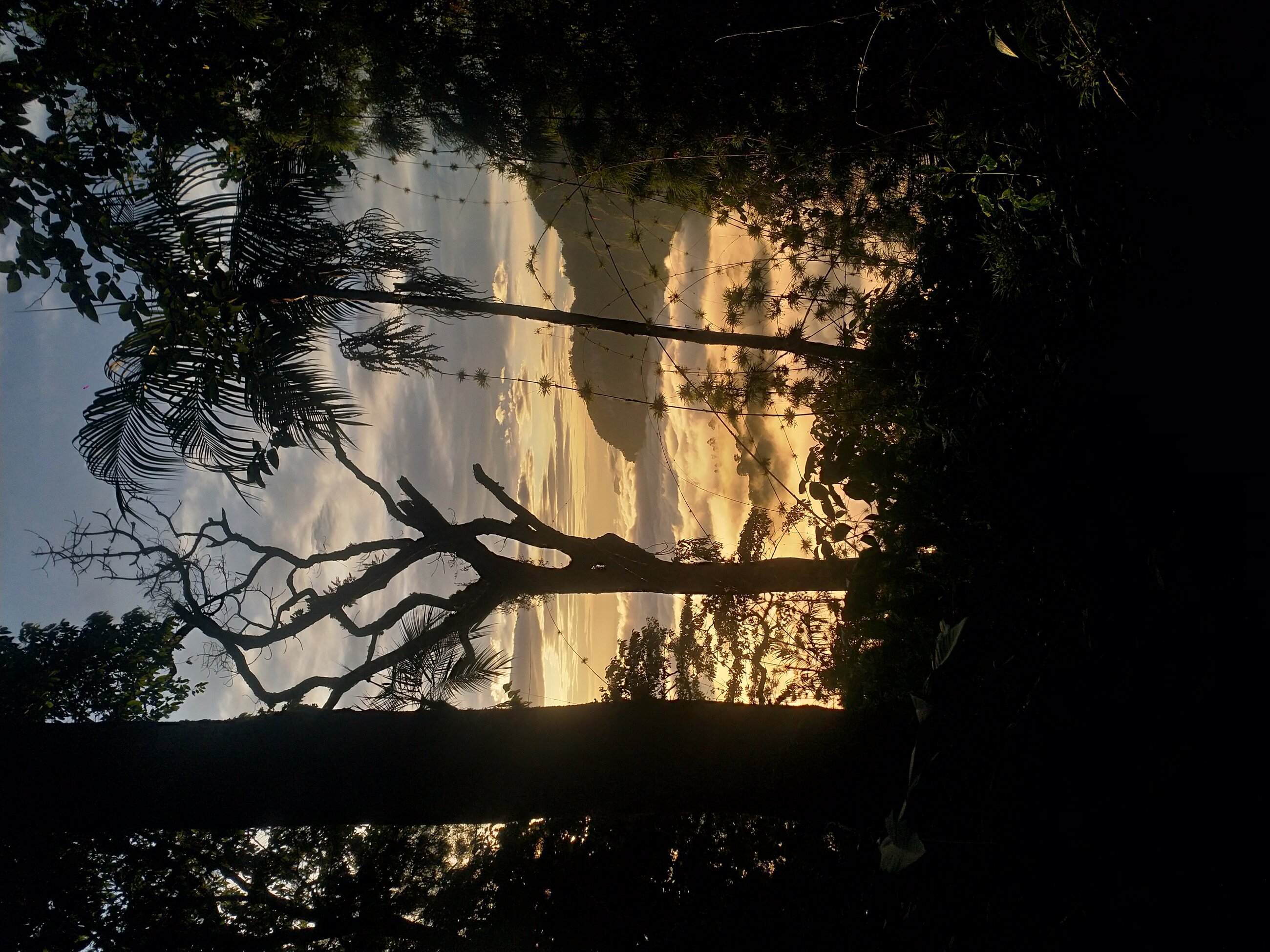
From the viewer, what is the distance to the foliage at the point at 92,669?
404 cm

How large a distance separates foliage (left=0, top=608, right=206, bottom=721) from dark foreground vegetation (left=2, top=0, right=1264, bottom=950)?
3.9 inches

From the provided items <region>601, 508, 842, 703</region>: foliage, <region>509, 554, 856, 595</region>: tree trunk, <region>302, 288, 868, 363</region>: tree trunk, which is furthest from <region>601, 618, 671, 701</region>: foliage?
<region>302, 288, 868, 363</region>: tree trunk

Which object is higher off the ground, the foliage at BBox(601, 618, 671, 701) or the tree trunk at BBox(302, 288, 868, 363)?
the tree trunk at BBox(302, 288, 868, 363)

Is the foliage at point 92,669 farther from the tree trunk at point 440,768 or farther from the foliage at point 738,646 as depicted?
the foliage at point 738,646

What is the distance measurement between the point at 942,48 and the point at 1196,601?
3.87 m

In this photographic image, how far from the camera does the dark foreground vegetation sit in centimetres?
193

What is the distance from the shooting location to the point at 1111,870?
1762 millimetres

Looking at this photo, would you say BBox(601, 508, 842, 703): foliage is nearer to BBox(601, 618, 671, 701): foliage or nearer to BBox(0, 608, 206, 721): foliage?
BBox(601, 618, 671, 701): foliage

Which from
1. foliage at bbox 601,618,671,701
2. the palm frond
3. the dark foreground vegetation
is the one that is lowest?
foliage at bbox 601,618,671,701

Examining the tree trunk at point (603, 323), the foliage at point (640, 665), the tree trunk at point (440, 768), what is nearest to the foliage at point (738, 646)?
the foliage at point (640, 665)

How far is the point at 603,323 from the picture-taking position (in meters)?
5.15

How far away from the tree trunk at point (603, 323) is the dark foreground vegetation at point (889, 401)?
35 cm

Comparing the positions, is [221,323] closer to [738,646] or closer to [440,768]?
[440,768]

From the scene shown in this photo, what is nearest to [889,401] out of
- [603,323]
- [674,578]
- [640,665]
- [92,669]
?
[603,323]
